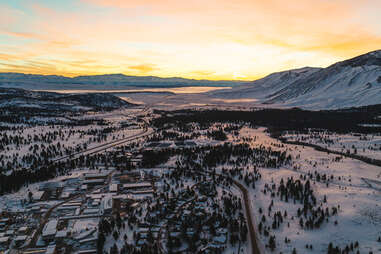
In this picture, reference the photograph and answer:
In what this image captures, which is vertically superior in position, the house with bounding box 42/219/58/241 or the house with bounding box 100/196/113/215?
the house with bounding box 100/196/113/215

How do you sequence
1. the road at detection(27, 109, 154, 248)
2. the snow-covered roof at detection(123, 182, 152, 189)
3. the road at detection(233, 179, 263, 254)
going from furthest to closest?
the snow-covered roof at detection(123, 182, 152, 189), the road at detection(27, 109, 154, 248), the road at detection(233, 179, 263, 254)

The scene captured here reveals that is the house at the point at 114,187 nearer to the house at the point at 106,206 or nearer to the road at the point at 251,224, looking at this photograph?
the house at the point at 106,206

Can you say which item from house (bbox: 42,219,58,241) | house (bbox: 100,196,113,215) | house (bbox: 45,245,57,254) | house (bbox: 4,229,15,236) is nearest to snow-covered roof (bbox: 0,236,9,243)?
house (bbox: 4,229,15,236)

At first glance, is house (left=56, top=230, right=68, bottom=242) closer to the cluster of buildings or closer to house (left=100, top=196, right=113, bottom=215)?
the cluster of buildings

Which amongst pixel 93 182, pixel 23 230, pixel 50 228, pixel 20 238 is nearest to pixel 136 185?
pixel 93 182

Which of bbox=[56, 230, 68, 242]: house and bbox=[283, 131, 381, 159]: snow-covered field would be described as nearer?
bbox=[56, 230, 68, 242]: house

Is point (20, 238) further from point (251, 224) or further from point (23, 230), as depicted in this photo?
point (251, 224)

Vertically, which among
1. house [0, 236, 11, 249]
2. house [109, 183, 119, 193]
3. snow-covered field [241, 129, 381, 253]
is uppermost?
snow-covered field [241, 129, 381, 253]

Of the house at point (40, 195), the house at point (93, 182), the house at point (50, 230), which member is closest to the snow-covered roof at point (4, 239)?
the house at point (50, 230)

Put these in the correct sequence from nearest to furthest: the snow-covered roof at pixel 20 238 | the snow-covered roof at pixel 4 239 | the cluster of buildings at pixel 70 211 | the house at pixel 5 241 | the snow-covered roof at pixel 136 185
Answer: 1. the house at pixel 5 241
2. the cluster of buildings at pixel 70 211
3. the snow-covered roof at pixel 4 239
4. the snow-covered roof at pixel 20 238
5. the snow-covered roof at pixel 136 185
